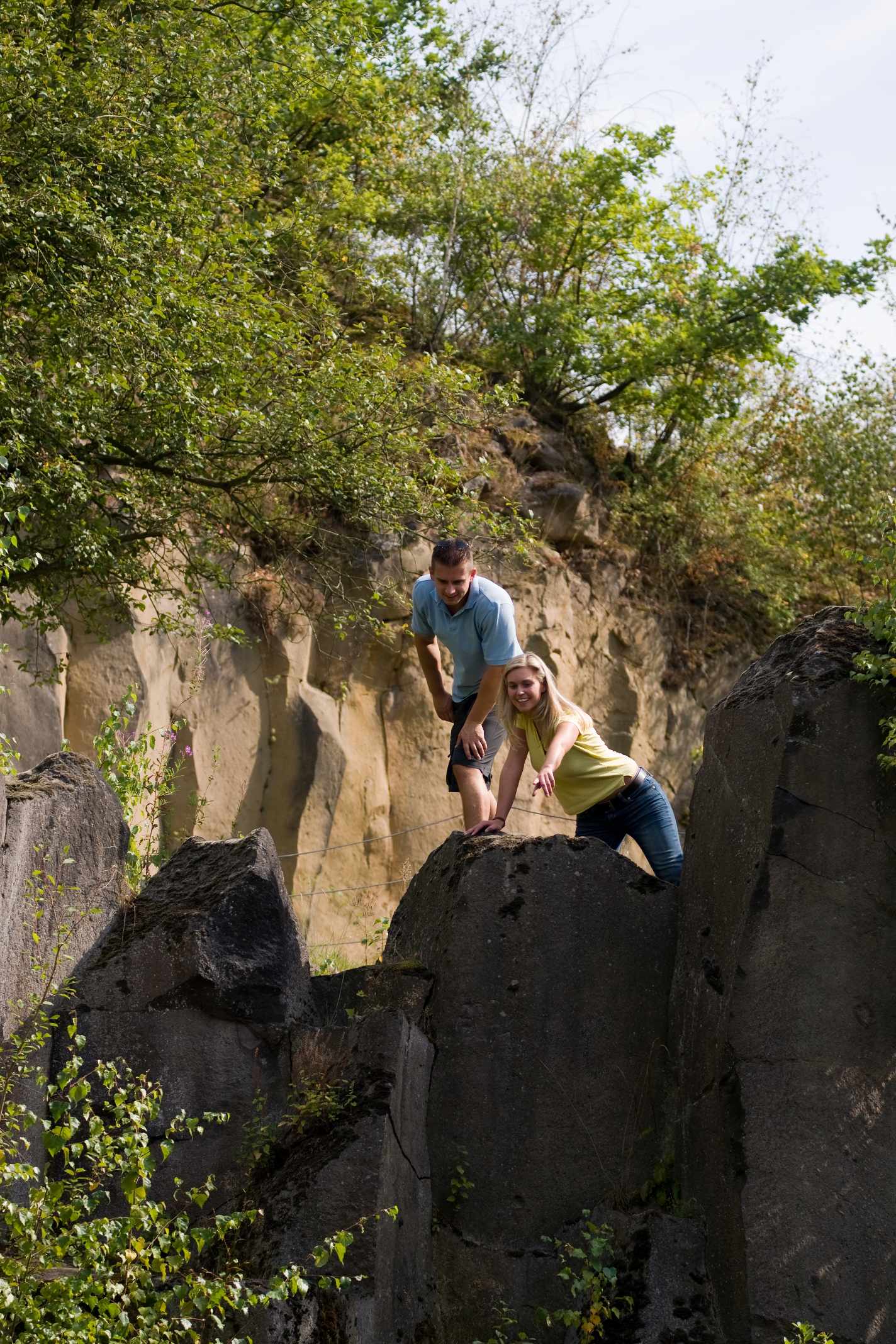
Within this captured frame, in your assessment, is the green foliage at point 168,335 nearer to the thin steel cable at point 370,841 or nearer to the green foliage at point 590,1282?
the thin steel cable at point 370,841

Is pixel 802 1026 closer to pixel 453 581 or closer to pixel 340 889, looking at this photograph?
pixel 453 581

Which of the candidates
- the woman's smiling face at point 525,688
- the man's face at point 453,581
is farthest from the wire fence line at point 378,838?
the woman's smiling face at point 525,688

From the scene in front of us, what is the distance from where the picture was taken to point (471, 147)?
47.2ft

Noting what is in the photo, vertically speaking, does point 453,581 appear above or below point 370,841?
below

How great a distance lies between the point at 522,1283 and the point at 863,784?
6.68ft

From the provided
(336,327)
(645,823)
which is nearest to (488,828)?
(645,823)

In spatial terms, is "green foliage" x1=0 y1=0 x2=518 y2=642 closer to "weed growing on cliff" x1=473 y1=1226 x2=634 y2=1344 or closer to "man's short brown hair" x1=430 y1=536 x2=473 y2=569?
"man's short brown hair" x1=430 y1=536 x2=473 y2=569

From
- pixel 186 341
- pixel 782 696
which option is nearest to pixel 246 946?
pixel 782 696

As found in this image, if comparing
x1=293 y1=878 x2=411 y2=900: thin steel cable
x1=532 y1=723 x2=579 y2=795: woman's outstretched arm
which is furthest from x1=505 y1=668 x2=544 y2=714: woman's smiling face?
x1=293 y1=878 x2=411 y2=900: thin steel cable

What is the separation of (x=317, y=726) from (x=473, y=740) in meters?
5.29

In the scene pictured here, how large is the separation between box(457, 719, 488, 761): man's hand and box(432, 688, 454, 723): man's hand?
30 cm

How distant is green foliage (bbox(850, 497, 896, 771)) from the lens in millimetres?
4719

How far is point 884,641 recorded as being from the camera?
4.88 metres

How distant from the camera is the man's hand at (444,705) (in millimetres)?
6875
